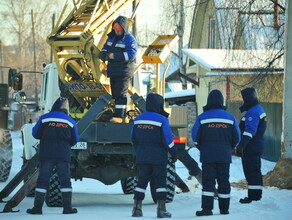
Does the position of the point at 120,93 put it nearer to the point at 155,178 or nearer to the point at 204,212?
the point at 155,178

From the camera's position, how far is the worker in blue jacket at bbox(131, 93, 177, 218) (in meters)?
10.5

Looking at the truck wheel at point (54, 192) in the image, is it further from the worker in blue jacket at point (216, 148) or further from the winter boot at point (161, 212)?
the worker in blue jacket at point (216, 148)

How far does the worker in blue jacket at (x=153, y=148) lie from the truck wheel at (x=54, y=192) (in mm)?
1879

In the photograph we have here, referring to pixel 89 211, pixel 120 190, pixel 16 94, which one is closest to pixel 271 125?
pixel 120 190

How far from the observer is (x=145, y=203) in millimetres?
13008

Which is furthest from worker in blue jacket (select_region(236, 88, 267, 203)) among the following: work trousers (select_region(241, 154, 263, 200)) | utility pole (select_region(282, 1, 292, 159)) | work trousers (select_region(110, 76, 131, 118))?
utility pole (select_region(282, 1, 292, 159))

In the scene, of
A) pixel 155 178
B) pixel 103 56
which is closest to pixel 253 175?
pixel 155 178

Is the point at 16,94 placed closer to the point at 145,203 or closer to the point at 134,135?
the point at 145,203

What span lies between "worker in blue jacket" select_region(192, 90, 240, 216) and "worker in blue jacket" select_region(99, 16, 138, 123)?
6.96 ft

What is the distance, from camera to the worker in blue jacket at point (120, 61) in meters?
12.4

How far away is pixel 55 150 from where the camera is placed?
10.8m

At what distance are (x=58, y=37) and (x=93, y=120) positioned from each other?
1998mm

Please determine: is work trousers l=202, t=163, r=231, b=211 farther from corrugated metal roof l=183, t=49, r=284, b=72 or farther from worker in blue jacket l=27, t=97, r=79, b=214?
corrugated metal roof l=183, t=49, r=284, b=72

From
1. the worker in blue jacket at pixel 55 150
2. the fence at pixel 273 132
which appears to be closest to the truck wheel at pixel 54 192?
the worker in blue jacket at pixel 55 150
